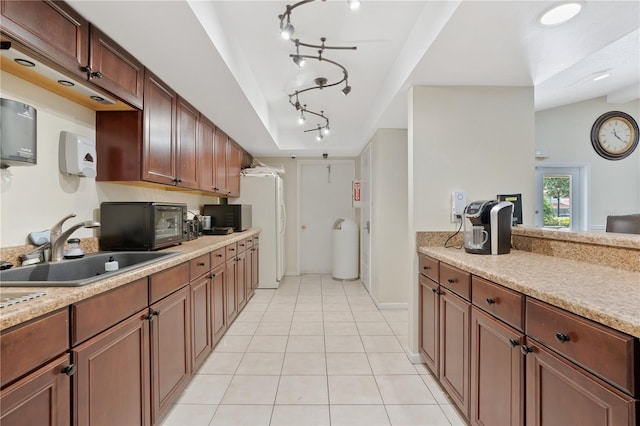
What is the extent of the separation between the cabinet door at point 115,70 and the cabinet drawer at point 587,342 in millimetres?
2269

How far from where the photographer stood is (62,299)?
940mm

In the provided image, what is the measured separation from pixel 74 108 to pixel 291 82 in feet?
5.99

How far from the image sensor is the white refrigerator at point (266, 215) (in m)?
4.27

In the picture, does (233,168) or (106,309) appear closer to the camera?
(106,309)

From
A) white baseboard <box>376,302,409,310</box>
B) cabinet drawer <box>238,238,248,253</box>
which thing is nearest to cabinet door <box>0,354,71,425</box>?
cabinet drawer <box>238,238,248,253</box>

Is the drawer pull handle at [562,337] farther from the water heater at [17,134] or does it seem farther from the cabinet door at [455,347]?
the water heater at [17,134]

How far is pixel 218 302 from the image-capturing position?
8.16 ft

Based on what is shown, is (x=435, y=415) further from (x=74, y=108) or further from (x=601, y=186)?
(x=601, y=186)

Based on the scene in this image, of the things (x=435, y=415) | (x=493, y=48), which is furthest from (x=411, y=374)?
(x=493, y=48)

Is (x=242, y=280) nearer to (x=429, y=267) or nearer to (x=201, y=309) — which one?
(x=201, y=309)

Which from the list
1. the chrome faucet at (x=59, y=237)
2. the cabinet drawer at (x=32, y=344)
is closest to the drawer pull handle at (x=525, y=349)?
the cabinet drawer at (x=32, y=344)

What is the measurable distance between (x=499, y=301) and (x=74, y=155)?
7.71 ft

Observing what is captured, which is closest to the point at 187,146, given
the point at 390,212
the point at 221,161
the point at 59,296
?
the point at 221,161

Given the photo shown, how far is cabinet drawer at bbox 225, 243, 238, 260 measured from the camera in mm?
2791
